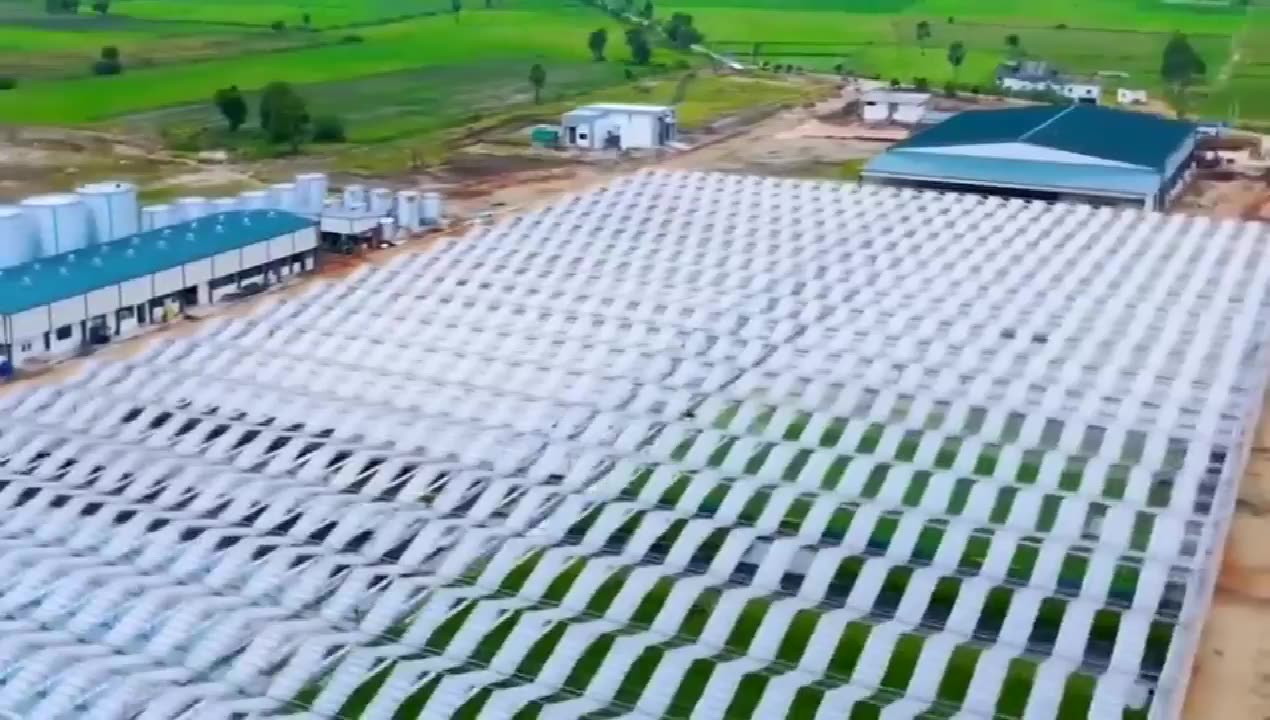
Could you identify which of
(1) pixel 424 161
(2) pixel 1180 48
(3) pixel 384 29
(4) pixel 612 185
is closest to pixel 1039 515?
(4) pixel 612 185

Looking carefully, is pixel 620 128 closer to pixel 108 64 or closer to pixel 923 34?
pixel 108 64

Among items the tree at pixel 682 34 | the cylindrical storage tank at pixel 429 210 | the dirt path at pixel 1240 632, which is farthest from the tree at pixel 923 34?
the dirt path at pixel 1240 632

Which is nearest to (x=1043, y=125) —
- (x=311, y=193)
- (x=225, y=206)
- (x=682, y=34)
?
(x=311, y=193)

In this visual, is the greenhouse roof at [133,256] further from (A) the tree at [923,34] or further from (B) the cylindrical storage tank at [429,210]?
(A) the tree at [923,34]

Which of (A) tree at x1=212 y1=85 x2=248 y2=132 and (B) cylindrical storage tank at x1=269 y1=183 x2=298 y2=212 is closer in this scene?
(B) cylindrical storage tank at x1=269 y1=183 x2=298 y2=212

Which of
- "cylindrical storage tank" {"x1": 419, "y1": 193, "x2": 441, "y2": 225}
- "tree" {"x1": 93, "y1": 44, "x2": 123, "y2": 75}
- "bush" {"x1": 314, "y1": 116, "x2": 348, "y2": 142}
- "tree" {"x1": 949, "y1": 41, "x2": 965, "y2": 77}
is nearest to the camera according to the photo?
"cylindrical storage tank" {"x1": 419, "y1": 193, "x2": 441, "y2": 225}

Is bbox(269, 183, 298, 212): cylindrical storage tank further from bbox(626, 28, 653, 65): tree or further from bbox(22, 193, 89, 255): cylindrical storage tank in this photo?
bbox(626, 28, 653, 65): tree

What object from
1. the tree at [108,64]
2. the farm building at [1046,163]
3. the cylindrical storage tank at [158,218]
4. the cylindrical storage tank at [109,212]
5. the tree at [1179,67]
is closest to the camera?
the cylindrical storage tank at [109,212]

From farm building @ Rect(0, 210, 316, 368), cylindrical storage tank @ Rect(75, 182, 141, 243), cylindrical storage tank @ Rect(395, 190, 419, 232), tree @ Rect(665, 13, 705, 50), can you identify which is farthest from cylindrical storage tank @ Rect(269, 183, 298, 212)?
tree @ Rect(665, 13, 705, 50)
